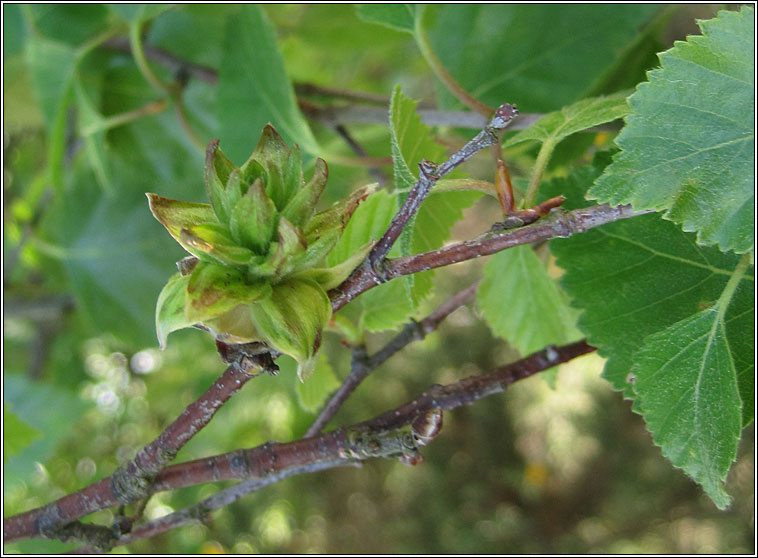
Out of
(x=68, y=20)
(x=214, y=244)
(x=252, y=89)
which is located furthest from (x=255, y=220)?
(x=68, y=20)

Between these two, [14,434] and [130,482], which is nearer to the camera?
[130,482]

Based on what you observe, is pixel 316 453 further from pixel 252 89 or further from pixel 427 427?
pixel 252 89

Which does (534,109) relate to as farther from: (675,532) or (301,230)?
(675,532)

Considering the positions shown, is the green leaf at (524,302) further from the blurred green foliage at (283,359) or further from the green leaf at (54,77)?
the green leaf at (54,77)

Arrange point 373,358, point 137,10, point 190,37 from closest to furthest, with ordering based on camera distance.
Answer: point 373,358 < point 137,10 < point 190,37

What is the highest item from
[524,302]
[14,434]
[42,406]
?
[524,302]

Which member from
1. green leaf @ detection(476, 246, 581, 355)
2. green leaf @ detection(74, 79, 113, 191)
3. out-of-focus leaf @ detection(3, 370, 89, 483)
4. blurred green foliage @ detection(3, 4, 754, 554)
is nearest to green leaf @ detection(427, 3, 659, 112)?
blurred green foliage @ detection(3, 4, 754, 554)

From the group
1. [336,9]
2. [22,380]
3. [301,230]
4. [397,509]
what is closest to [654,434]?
[301,230]
